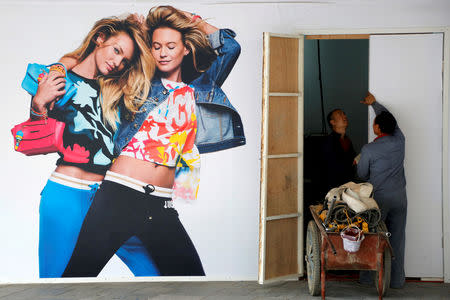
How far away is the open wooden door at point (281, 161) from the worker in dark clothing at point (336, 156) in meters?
0.59

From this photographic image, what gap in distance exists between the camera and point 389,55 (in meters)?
5.36

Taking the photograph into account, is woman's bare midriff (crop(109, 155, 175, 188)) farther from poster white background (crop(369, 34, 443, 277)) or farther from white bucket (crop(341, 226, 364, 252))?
poster white background (crop(369, 34, 443, 277))

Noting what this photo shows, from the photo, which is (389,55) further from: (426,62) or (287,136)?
(287,136)

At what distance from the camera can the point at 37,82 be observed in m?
5.36

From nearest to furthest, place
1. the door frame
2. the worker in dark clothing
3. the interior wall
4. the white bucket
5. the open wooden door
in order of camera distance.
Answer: the white bucket, the open wooden door, the door frame, the worker in dark clothing, the interior wall

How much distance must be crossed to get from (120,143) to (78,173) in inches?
22.1

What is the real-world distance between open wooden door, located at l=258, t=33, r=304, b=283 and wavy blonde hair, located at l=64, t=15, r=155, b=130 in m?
1.32

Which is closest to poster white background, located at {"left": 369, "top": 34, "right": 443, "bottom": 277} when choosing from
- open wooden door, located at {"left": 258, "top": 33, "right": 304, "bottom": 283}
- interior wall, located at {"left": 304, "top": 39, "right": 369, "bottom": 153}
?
open wooden door, located at {"left": 258, "top": 33, "right": 304, "bottom": 283}

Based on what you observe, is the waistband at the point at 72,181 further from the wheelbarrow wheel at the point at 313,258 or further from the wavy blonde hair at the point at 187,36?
the wheelbarrow wheel at the point at 313,258

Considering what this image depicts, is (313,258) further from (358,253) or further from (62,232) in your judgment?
(62,232)

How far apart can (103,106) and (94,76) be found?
0.34 meters

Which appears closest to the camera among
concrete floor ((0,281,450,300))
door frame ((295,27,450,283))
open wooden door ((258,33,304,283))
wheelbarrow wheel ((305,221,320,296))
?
wheelbarrow wheel ((305,221,320,296))

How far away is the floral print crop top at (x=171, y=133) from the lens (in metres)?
5.34

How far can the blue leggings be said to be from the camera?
17.6 feet
